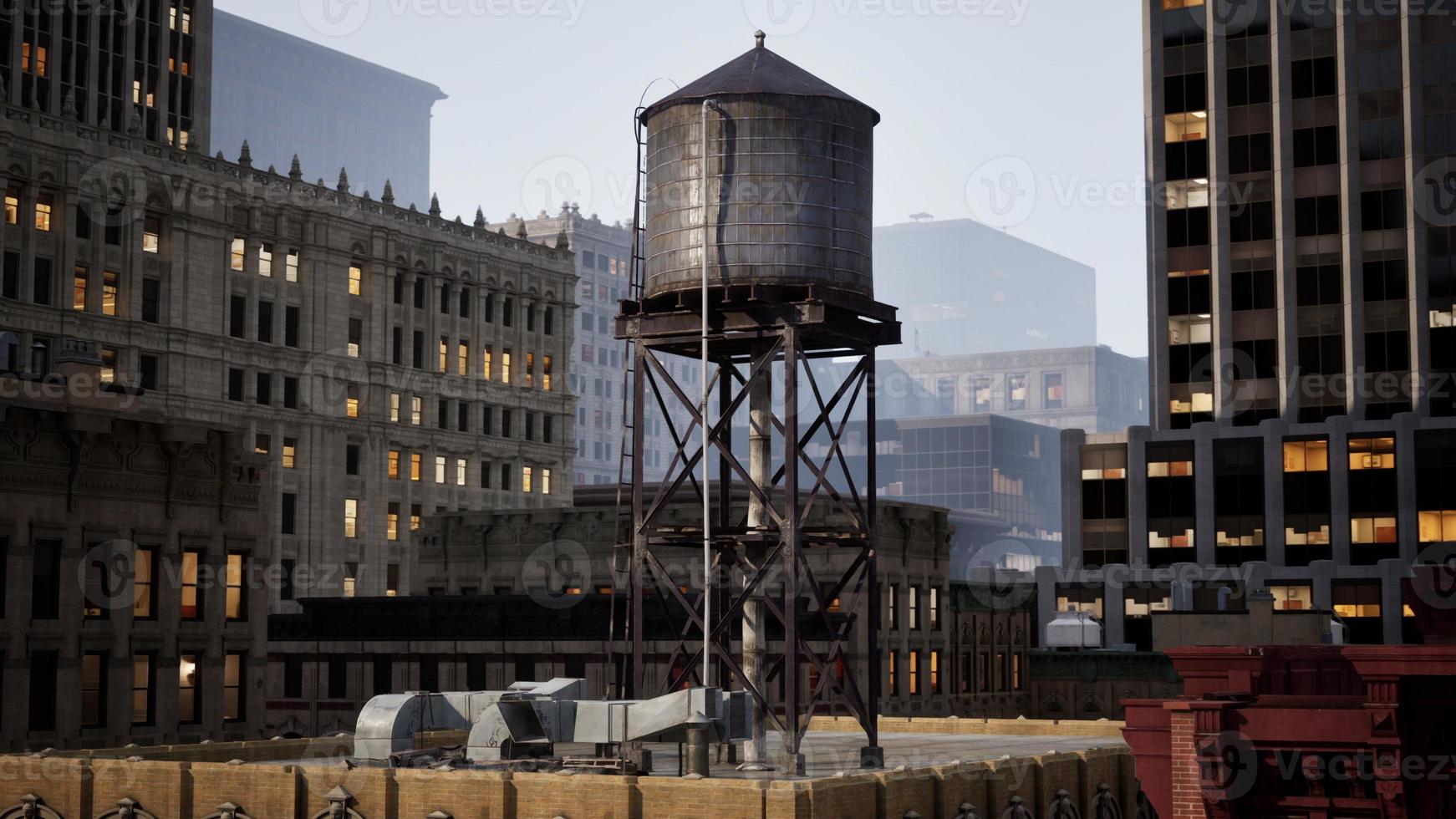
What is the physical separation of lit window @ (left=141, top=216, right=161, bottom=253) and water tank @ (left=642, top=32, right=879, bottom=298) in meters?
74.7

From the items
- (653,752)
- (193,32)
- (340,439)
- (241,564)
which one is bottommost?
(653,752)

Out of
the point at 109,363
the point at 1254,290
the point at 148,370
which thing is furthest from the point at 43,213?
the point at 1254,290

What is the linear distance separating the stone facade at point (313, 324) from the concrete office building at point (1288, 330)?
42225mm

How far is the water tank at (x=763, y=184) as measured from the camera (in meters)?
36.8

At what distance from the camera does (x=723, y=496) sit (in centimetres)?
4138

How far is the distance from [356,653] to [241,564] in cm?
2535

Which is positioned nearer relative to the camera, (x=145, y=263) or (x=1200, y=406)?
(x=145, y=263)

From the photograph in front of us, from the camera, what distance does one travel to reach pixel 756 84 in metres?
37.2

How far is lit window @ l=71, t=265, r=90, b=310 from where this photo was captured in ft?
330

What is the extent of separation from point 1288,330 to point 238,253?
65.2 m

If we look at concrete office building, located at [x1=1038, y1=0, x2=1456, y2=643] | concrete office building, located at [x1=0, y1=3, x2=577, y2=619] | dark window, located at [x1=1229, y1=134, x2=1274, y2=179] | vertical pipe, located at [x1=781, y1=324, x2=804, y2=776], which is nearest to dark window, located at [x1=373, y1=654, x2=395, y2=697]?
concrete office building, located at [x1=0, y1=3, x2=577, y2=619]

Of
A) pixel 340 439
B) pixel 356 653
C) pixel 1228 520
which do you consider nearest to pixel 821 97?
pixel 356 653

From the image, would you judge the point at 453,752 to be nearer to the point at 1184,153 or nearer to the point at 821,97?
the point at 821,97

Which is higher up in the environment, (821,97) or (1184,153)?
(1184,153)
